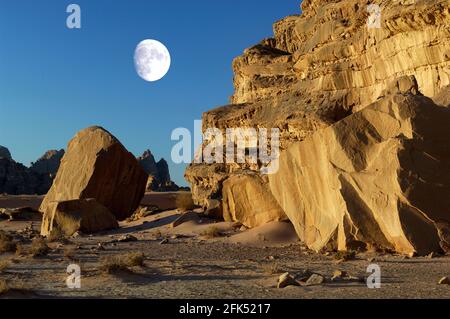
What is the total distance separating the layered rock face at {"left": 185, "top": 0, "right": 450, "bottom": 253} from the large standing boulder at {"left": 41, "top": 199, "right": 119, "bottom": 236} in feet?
14.9

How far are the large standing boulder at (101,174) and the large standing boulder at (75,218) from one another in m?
2.68

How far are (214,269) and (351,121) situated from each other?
191 inches

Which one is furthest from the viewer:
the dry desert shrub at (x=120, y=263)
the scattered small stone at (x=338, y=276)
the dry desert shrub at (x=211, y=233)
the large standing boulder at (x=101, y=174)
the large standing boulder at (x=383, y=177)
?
the large standing boulder at (x=101, y=174)

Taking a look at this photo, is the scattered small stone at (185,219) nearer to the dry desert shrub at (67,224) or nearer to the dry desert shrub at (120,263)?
the dry desert shrub at (67,224)

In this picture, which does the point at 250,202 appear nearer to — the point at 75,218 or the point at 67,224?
the point at 75,218

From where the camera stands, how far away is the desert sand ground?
742 cm

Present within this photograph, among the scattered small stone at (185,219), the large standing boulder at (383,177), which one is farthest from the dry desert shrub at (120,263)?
the scattered small stone at (185,219)

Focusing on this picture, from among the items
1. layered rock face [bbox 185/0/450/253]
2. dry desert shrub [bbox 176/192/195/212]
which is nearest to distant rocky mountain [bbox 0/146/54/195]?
layered rock face [bbox 185/0/450/253]

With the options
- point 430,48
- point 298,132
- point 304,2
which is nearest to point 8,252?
point 298,132

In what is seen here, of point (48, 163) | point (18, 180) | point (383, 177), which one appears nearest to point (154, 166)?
point (48, 163)

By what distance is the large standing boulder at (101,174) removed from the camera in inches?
872

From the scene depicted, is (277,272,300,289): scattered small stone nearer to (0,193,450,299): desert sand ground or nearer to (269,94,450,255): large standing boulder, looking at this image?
(0,193,450,299): desert sand ground
